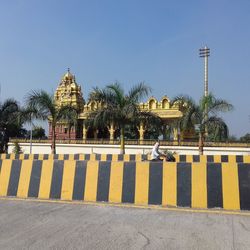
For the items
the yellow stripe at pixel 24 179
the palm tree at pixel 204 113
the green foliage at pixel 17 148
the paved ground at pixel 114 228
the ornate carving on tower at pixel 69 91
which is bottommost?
the paved ground at pixel 114 228

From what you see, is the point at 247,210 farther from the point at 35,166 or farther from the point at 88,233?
the point at 35,166

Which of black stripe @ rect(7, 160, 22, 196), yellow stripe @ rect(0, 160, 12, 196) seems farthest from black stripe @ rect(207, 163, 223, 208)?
yellow stripe @ rect(0, 160, 12, 196)

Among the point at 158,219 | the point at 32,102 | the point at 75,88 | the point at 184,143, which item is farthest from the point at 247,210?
the point at 75,88

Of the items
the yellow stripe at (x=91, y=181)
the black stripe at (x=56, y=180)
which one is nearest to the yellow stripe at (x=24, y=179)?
the black stripe at (x=56, y=180)

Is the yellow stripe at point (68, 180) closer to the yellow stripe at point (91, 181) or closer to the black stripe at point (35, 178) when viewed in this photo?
the yellow stripe at point (91, 181)

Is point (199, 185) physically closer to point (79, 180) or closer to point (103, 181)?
point (103, 181)

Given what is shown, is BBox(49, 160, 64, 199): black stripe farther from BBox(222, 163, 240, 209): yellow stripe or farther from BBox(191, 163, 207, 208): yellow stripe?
BBox(222, 163, 240, 209): yellow stripe

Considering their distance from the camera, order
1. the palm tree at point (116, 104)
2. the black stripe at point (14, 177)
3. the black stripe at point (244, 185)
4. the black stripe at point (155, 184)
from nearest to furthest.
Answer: the black stripe at point (244, 185) < the black stripe at point (155, 184) < the black stripe at point (14, 177) < the palm tree at point (116, 104)

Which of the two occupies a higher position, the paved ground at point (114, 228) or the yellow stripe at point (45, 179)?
the yellow stripe at point (45, 179)

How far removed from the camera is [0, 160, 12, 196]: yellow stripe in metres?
7.49

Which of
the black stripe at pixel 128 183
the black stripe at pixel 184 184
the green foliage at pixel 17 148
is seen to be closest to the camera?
the black stripe at pixel 184 184

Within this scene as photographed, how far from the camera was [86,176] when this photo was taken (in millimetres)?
7020

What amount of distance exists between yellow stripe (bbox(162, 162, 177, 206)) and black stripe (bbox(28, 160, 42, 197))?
2.54 metres

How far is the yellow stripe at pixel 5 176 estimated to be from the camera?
7.49m
